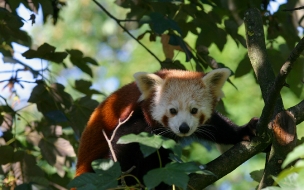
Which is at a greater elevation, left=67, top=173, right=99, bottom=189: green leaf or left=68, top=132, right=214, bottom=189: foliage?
left=68, top=132, right=214, bottom=189: foliage

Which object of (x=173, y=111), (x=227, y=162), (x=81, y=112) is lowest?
(x=81, y=112)

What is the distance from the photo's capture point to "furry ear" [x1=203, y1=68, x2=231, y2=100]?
3.48 m

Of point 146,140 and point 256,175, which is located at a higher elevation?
point 146,140

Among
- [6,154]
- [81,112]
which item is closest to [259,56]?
[81,112]

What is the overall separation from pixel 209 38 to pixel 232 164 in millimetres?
1335

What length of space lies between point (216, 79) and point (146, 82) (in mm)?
492

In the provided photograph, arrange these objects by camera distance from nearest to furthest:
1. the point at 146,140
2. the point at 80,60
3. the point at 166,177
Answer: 1. the point at 166,177
2. the point at 146,140
3. the point at 80,60

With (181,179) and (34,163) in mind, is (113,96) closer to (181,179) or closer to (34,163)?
(34,163)

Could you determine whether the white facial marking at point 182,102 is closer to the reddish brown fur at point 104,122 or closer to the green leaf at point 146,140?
the reddish brown fur at point 104,122

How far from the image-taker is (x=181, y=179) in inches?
69.0

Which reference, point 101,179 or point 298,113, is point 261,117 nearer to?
point 298,113

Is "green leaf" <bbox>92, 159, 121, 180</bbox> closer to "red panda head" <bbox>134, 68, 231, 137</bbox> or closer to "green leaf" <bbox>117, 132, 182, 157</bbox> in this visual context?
"green leaf" <bbox>117, 132, 182, 157</bbox>

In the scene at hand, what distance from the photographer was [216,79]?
3.61m

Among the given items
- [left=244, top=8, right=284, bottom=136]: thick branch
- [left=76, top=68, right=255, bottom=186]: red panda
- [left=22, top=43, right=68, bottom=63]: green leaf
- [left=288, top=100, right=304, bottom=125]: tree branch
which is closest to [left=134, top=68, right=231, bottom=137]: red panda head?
[left=76, top=68, right=255, bottom=186]: red panda
